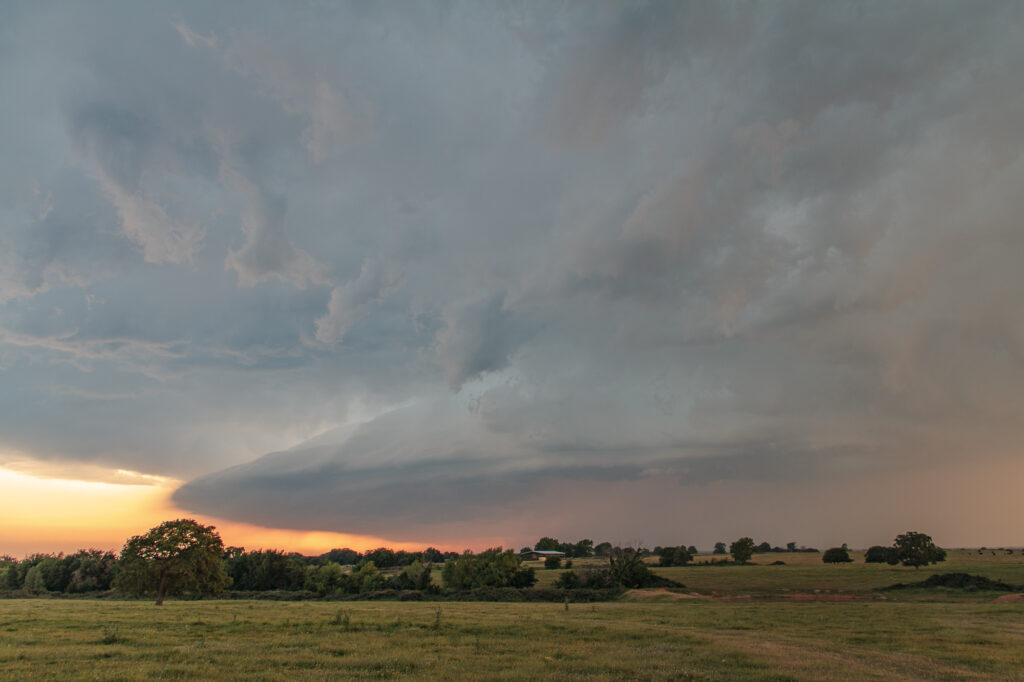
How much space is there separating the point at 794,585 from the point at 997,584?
2687 cm

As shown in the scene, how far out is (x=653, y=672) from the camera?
2278 cm

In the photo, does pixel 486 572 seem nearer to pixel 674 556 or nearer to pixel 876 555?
pixel 674 556

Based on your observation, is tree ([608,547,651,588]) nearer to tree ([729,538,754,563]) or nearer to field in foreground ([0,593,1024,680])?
field in foreground ([0,593,1024,680])

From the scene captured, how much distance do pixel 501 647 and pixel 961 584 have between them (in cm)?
8586

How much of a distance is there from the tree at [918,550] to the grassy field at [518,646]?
75877 mm

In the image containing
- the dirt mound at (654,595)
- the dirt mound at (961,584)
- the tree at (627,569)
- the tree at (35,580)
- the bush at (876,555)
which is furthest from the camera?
the bush at (876,555)

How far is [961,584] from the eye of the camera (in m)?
80.0

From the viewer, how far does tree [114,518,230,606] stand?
64688 millimetres

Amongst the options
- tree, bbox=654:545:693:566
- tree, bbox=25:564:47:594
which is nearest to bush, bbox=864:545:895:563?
tree, bbox=654:545:693:566

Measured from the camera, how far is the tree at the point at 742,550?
166m

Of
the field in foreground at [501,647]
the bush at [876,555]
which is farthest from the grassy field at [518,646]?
the bush at [876,555]

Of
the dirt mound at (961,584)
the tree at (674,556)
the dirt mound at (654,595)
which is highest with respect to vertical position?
the dirt mound at (961,584)

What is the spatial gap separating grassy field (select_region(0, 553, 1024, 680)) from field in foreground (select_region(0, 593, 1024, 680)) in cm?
10

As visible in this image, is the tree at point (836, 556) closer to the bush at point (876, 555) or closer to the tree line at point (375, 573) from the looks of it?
the bush at point (876, 555)
